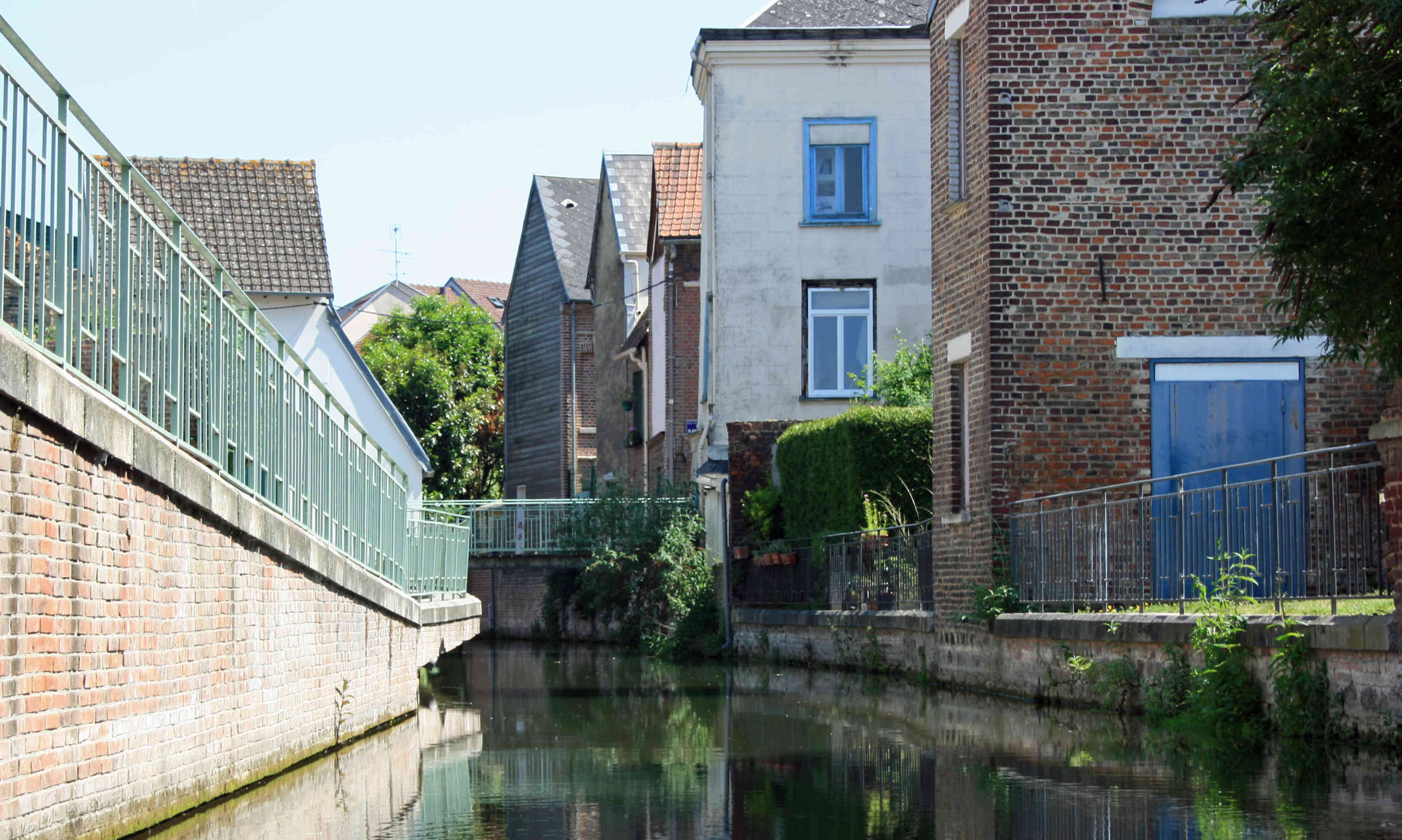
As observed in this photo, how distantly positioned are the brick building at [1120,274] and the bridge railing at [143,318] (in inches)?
285

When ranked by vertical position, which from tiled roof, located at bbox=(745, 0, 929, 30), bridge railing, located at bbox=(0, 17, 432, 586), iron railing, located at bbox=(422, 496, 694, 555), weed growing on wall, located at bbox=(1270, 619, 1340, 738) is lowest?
weed growing on wall, located at bbox=(1270, 619, 1340, 738)

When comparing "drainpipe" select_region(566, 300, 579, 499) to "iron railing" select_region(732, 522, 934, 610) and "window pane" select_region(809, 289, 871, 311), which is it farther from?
"iron railing" select_region(732, 522, 934, 610)

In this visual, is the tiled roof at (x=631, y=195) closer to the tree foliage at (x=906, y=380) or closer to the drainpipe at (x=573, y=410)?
the drainpipe at (x=573, y=410)

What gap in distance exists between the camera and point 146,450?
305 inches

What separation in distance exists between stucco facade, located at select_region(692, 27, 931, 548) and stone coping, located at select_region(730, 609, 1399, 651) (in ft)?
24.1

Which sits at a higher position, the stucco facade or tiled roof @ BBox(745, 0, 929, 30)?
tiled roof @ BBox(745, 0, 929, 30)

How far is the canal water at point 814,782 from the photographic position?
7988 mm

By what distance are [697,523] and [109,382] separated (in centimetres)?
2366

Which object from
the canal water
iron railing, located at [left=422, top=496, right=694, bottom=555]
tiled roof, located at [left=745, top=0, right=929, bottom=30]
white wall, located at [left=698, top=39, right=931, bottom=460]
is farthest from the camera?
iron railing, located at [left=422, top=496, right=694, bottom=555]

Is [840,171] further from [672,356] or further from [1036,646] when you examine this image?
[1036,646]

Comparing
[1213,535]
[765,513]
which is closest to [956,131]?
[1213,535]

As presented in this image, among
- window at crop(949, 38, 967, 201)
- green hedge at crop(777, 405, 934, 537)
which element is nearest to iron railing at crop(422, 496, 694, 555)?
green hedge at crop(777, 405, 934, 537)

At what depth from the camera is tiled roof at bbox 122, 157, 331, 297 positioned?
3041cm

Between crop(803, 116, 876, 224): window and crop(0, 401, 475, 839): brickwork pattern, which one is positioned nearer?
crop(0, 401, 475, 839): brickwork pattern
